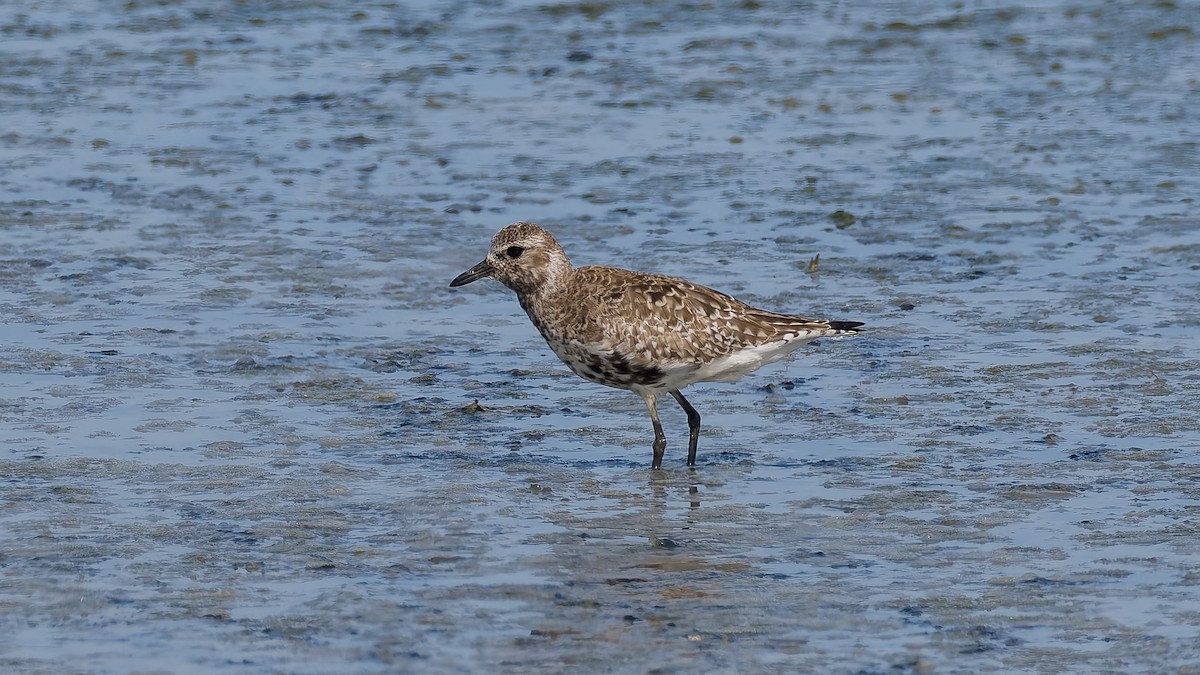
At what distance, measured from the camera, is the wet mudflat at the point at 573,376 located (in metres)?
8.31

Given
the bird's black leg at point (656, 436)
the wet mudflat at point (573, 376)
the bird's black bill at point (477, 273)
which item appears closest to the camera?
the wet mudflat at point (573, 376)

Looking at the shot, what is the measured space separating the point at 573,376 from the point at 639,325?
2040mm

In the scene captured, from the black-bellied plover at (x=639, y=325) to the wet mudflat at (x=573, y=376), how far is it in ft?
1.58

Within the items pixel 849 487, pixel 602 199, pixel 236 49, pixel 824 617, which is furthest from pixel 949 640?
pixel 236 49

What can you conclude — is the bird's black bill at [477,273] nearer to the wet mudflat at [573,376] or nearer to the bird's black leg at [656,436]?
the wet mudflat at [573,376]

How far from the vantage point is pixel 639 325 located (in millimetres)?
10984

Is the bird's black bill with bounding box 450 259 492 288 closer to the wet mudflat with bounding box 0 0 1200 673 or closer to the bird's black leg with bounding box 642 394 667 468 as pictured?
the wet mudflat with bounding box 0 0 1200 673

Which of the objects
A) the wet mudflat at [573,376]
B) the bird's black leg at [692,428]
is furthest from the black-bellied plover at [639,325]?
the wet mudflat at [573,376]

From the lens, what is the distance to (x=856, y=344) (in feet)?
43.8

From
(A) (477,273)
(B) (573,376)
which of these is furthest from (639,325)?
(B) (573,376)

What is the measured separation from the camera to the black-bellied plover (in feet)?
35.9

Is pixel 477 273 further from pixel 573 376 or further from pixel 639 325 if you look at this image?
pixel 573 376

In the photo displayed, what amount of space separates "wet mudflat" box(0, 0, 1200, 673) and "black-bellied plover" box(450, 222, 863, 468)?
1.58 ft

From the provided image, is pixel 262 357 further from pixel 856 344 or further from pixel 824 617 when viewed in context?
pixel 824 617
